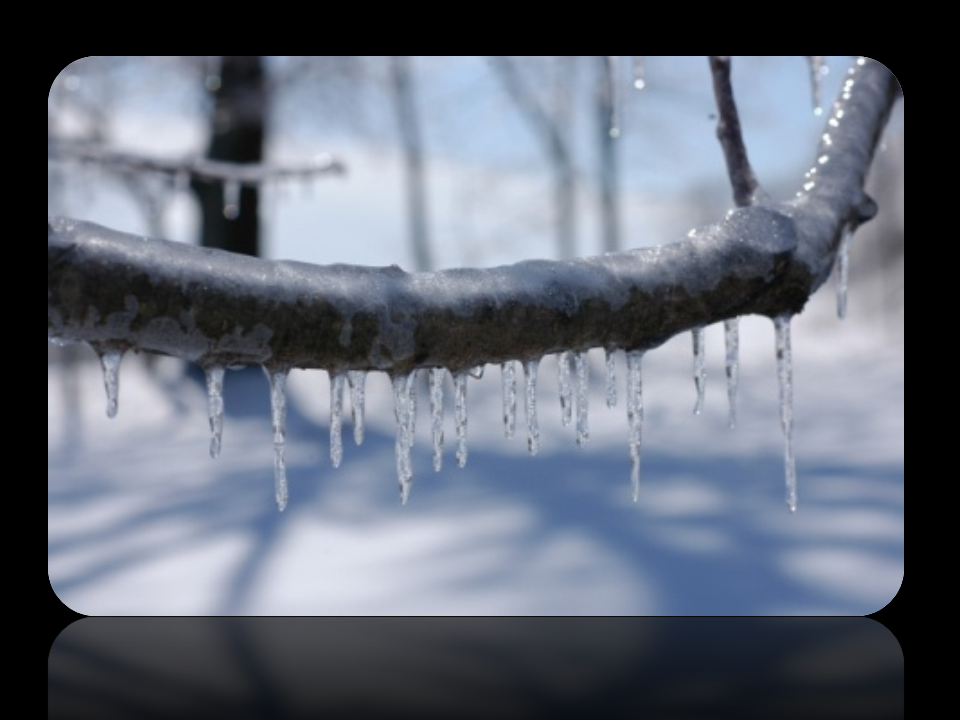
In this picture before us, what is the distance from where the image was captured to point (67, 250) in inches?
29.1

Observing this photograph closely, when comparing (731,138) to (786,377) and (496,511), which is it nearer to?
(786,377)

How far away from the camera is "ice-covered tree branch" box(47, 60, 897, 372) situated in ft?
2.50

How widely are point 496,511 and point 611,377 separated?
3.36 m

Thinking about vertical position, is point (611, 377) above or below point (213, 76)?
below

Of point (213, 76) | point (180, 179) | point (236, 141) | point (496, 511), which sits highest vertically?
point (213, 76)

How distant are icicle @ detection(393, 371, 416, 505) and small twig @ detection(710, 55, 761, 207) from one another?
1.65ft

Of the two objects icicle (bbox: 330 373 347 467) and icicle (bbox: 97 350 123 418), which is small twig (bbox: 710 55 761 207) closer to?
icicle (bbox: 330 373 347 467)

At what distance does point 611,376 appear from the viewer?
1291 mm

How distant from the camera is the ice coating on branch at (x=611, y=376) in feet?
3.50

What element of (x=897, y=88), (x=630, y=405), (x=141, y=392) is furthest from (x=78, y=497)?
(x=897, y=88)

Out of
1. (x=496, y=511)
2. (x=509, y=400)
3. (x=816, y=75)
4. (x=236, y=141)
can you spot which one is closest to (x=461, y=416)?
(x=509, y=400)

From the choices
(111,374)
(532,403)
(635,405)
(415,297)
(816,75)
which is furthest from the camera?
(816,75)

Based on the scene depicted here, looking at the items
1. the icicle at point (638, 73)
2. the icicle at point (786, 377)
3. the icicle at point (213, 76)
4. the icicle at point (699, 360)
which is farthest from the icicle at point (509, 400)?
the icicle at point (213, 76)

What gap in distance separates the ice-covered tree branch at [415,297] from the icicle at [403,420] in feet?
0.45
